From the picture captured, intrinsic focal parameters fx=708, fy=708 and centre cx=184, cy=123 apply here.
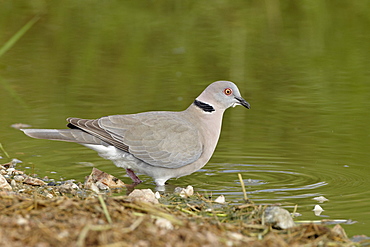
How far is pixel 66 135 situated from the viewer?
700 cm

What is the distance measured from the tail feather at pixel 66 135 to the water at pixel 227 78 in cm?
39

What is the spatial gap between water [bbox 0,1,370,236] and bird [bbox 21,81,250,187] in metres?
0.22

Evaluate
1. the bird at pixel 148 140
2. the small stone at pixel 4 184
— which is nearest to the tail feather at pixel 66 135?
the bird at pixel 148 140

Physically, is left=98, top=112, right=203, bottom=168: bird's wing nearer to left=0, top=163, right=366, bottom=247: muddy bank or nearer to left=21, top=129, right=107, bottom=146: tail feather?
left=21, top=129, right=107, bottom=146: tail feather

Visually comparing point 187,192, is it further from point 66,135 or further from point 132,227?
point 132,227

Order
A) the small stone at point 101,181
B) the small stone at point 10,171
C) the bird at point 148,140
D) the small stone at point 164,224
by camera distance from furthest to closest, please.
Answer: the bird at point 148,140 → the small stone at point 10,171 → the small stone at point 101,181 → the small stone at point 164,224

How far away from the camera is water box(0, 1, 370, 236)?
7.25 metres

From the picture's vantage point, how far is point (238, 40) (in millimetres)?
13648

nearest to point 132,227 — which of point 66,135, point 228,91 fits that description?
point 66,135

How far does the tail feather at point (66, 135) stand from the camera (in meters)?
6.93

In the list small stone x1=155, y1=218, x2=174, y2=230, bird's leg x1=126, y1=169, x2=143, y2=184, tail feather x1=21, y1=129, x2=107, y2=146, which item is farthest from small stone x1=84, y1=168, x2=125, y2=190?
small stone x1=155, y1=218, x2=174, y2=230

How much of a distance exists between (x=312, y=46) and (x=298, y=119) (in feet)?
14.0

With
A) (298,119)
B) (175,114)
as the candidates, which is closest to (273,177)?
(175,114)

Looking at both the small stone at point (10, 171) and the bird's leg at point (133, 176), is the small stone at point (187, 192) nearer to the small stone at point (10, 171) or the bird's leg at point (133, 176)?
the bird's leg at point (133, 176)
